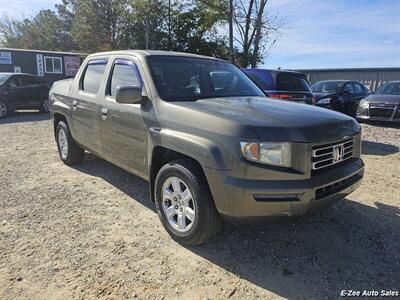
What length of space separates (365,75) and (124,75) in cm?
2760

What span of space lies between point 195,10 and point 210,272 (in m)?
30.8

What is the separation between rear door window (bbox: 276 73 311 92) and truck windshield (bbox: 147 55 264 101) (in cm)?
374

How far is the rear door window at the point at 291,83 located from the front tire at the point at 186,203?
5.39 meters

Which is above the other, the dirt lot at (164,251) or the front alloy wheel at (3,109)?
the front alloy wheel at (3,109)

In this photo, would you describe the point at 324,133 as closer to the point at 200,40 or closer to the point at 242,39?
the point at 242,39

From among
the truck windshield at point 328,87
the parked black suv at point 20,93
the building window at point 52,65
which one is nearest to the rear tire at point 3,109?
the parked black suv at point 20,93

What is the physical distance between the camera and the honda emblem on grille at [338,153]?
349 cm

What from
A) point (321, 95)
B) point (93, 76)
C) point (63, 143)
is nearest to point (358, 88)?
point (321, 95)

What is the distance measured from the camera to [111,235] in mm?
4012

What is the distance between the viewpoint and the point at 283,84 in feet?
28.5

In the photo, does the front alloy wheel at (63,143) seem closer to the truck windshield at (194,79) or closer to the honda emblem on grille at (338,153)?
the truck windshield at (194,79)

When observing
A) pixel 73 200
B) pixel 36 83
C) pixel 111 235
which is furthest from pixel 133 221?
pixel 36 83

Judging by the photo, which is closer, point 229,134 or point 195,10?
point 229,134

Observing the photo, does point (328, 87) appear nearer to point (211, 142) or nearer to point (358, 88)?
point (358, 88)
